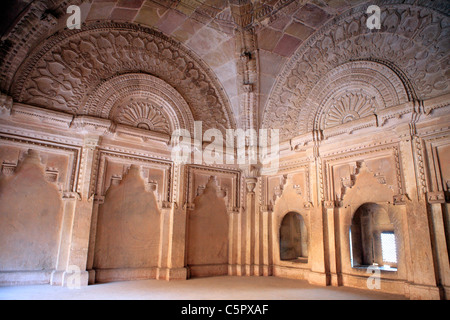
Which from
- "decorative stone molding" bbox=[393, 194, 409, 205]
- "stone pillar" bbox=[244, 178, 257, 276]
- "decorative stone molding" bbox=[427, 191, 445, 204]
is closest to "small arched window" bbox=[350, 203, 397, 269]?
"stone pillar" bbox=[244, 178, 257, 276]

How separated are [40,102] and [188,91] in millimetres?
3228

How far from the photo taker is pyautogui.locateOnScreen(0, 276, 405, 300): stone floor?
4789 millimetres

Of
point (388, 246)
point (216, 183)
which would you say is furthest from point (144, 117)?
point (388, 246)

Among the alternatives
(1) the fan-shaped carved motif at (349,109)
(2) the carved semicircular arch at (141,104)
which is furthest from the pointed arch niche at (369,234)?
(2) the carved semicircular arch at (141,104)

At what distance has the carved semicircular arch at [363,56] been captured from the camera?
5.13 m

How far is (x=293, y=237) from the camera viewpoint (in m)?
8.94

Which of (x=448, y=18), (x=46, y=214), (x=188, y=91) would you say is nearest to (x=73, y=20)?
(x=188, y=91)

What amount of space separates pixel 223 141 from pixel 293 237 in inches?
144

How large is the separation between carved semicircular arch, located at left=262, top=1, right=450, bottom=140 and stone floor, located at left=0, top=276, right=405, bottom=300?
11.4 feet

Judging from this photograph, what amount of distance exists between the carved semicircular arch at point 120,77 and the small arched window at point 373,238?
4411mm

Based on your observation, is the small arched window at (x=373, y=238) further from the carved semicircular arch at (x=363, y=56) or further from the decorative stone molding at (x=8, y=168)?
the decorative stone molding at (x=8, y=168)

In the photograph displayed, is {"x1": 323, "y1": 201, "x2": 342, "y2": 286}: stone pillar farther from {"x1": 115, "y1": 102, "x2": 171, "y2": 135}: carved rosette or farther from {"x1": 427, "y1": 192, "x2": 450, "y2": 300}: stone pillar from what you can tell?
{"x1": 115, "y1": 102, "x2": 171, "y2": 135}: carved rosette

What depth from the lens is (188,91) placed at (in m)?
7.51

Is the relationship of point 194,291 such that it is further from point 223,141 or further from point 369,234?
point 369,234
